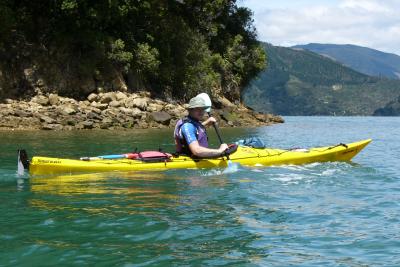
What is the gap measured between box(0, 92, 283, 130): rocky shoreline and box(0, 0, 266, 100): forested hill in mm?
1062

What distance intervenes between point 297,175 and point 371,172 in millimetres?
1849

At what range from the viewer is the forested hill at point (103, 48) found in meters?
28.1

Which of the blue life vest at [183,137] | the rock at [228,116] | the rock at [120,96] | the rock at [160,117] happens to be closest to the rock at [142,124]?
the rock at [160,117]

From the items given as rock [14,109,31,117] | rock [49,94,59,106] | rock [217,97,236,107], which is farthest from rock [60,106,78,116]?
rock [217,97,236,107]

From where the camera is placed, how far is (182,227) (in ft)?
20.0

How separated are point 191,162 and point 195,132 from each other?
62 cm

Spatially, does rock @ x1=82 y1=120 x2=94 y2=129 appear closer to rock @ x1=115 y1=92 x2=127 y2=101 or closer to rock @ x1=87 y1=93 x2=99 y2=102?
rock @ x1=87 y1=93 x2=99 y2=102

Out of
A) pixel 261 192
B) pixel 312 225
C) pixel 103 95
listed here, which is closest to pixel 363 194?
pixel 261 192

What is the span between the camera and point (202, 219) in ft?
21.4

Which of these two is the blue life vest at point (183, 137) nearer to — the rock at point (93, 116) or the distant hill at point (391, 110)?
the rock at point (93, 116)

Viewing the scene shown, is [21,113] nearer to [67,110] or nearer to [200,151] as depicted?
[67,110]

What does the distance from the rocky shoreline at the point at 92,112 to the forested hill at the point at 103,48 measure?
106cm

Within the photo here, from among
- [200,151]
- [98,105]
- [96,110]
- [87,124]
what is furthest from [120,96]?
[200,151]

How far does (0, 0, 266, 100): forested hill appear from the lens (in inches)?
1105
